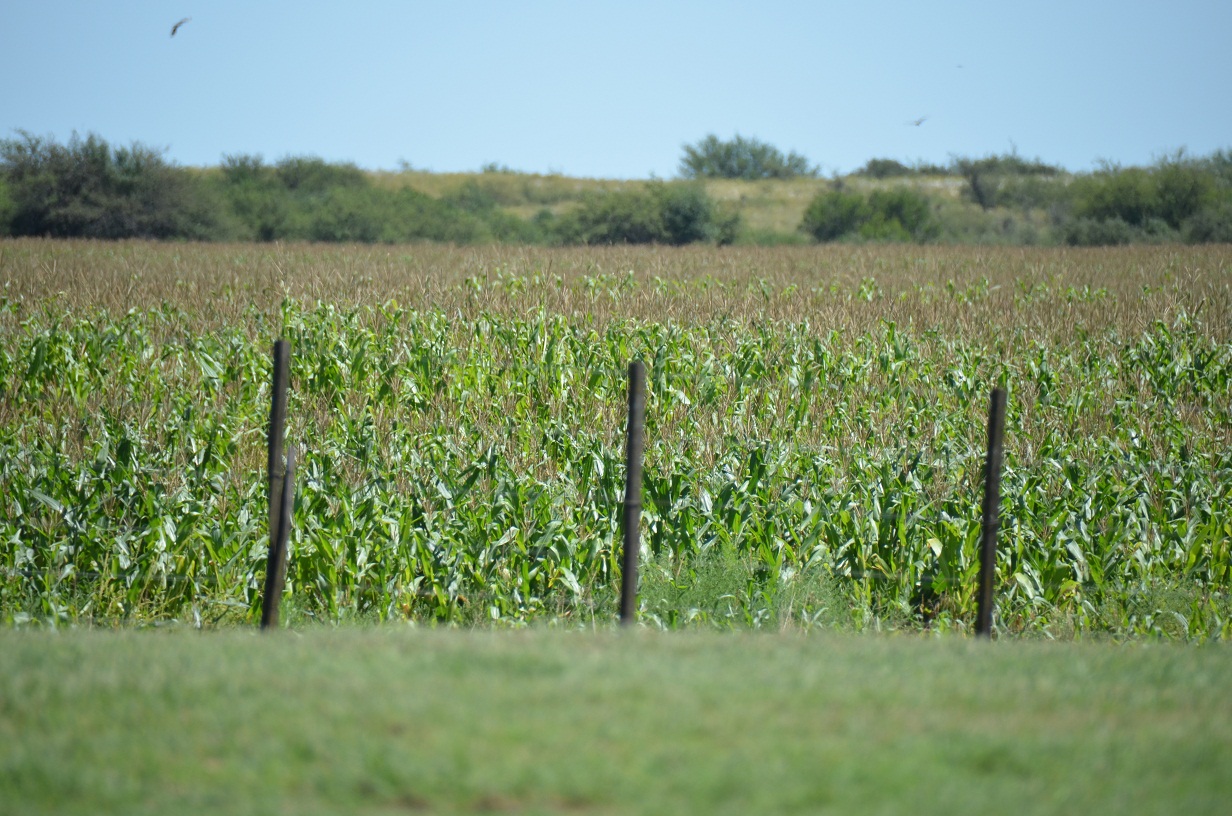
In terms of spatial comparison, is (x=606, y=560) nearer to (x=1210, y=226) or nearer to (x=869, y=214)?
(x=1210, y=226)

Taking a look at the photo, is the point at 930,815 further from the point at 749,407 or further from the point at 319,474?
the point at 749,407

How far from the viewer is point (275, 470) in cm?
542

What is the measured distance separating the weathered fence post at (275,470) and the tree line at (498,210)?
31.9m

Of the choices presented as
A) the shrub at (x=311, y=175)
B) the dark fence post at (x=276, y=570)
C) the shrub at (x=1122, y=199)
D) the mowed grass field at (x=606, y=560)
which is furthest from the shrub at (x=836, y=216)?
the dark fence post at (x=276, y=570)

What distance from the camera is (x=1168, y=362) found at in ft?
40.4

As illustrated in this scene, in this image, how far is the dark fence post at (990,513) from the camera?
5.20m

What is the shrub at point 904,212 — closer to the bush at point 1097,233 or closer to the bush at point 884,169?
the bush at point 1097,233

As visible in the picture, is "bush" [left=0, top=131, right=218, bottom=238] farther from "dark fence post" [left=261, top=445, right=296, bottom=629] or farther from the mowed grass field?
"dark fence post" [left=261, top=445, right=296, bottom=629]

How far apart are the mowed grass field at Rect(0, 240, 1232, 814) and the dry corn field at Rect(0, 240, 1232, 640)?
41mm

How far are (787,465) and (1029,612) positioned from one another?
209 cm

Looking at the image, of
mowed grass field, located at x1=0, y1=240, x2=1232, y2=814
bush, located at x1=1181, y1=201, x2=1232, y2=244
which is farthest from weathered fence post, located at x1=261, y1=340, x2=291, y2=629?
bush, located at x1=1181, y1=201, x2=1232, y2=244

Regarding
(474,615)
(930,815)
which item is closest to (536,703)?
(930,815)

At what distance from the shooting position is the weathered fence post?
206 inches

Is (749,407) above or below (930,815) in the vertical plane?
above
